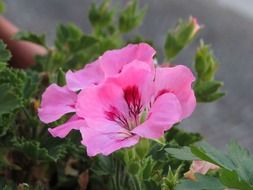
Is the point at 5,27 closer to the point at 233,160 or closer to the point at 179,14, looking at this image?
the point at 233,160

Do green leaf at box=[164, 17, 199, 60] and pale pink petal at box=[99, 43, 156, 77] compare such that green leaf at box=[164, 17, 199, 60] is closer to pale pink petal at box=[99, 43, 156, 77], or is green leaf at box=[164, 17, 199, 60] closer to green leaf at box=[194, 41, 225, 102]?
green leaf at box=[194, 41, 225, 102]

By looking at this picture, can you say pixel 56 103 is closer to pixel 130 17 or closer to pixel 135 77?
pixel 135 77

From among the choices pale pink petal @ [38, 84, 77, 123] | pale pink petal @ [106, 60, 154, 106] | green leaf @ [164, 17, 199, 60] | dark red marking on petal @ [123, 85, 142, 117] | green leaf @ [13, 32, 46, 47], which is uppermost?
green leaf @ [13, 32, 46, 47]

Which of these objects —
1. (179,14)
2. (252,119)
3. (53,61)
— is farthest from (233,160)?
(179,14)

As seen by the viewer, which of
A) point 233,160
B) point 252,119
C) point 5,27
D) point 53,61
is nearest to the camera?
point 233,160

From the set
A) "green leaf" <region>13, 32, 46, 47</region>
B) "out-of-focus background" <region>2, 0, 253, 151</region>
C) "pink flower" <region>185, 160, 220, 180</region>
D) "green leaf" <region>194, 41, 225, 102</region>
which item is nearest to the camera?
"pink flower" <region>185, 160, 220, 180</region>

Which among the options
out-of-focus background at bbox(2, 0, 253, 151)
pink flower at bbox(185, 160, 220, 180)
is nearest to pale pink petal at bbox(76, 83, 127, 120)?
pink flower at bbox(185, 160, 220, 180)

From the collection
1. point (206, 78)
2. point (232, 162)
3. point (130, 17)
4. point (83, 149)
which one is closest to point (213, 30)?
point (130, 17)
